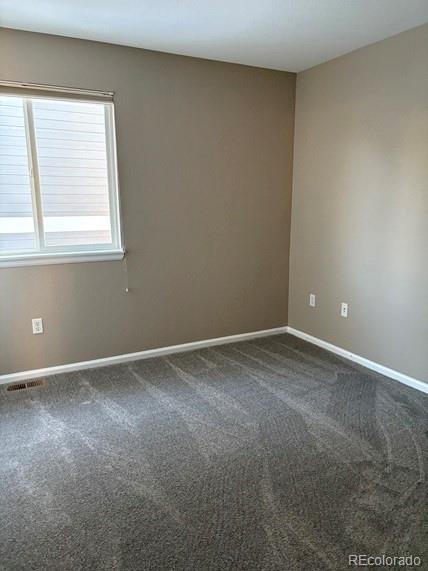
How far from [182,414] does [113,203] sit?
171 cm

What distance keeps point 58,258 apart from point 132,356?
1.02 m

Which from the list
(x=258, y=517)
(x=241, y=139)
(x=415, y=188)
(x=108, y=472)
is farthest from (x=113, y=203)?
(x=258, y=517)

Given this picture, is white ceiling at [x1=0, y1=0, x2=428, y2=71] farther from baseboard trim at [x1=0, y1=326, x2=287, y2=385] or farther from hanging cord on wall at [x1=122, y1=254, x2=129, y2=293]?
baseboard trim at [x1=0, y1=326, x2=287, y2=385]

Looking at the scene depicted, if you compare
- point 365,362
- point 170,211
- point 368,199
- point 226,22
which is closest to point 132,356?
point 170,211

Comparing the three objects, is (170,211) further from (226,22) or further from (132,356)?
(226,22)

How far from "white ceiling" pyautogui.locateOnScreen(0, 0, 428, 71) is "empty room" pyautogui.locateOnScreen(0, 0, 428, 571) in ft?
0.06

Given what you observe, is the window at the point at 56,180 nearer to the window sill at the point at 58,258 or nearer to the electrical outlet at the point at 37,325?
the window sill at the point at 58,258

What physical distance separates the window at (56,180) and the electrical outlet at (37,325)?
0.44 metres

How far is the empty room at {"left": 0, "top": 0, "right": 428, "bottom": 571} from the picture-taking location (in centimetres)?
180

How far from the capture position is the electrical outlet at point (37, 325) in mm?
3102

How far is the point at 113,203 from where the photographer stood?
3248 mm

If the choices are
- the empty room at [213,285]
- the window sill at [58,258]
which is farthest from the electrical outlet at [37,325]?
the window sill at [58,258]

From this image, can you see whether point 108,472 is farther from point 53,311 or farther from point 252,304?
point 252,304

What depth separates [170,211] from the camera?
3.45 meters
